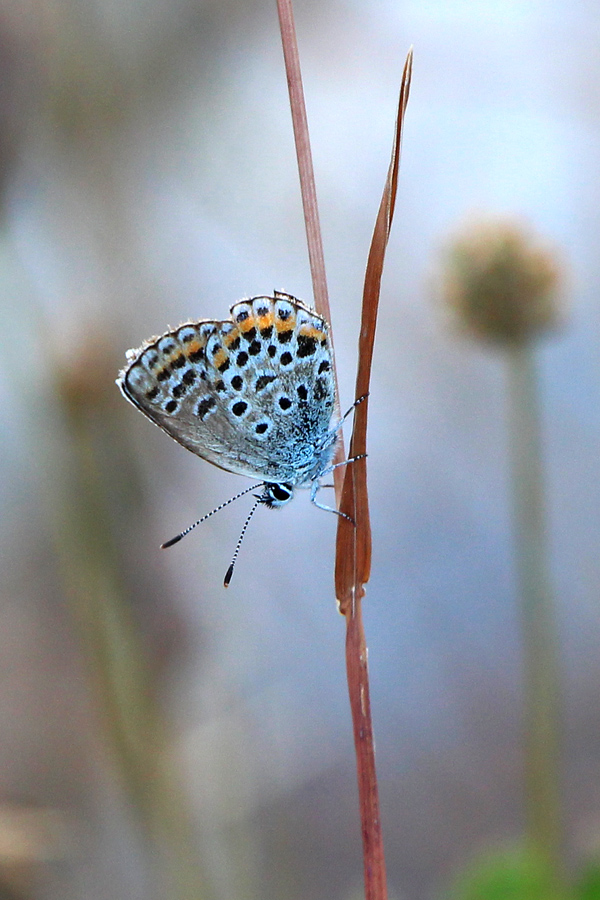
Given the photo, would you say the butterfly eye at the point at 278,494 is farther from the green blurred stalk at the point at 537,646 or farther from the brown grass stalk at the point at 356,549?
the brown grass stalk at the point at 356,549

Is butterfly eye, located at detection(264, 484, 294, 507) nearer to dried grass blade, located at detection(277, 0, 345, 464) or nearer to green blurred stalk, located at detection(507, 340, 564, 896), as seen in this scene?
green blurred stalk, located at detection(507, 340, 564, 896)

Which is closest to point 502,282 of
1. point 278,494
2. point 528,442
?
point 528,442

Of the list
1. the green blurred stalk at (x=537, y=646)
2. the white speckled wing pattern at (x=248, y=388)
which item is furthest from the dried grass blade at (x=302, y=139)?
the green blurred stalk at (x=537, y=646)

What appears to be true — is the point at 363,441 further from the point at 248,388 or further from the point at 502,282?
the point at 502,282

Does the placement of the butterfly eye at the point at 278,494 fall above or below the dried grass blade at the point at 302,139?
below

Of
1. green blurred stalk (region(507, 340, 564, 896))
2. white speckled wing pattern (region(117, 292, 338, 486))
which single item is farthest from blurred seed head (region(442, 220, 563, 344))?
white speckled wing pattern (region(117, 292, 338, 486))

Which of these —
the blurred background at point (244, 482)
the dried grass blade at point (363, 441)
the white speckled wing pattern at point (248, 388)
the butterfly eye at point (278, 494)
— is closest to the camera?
the dried grass blade at point (363, 441)

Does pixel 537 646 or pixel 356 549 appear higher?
pixel 356 549

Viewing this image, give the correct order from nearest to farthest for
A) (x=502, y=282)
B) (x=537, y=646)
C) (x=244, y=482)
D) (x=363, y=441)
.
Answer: (x=363, y=441) < (x=537, y=646) < (x=502, y=282) < (x=244, y=482)
